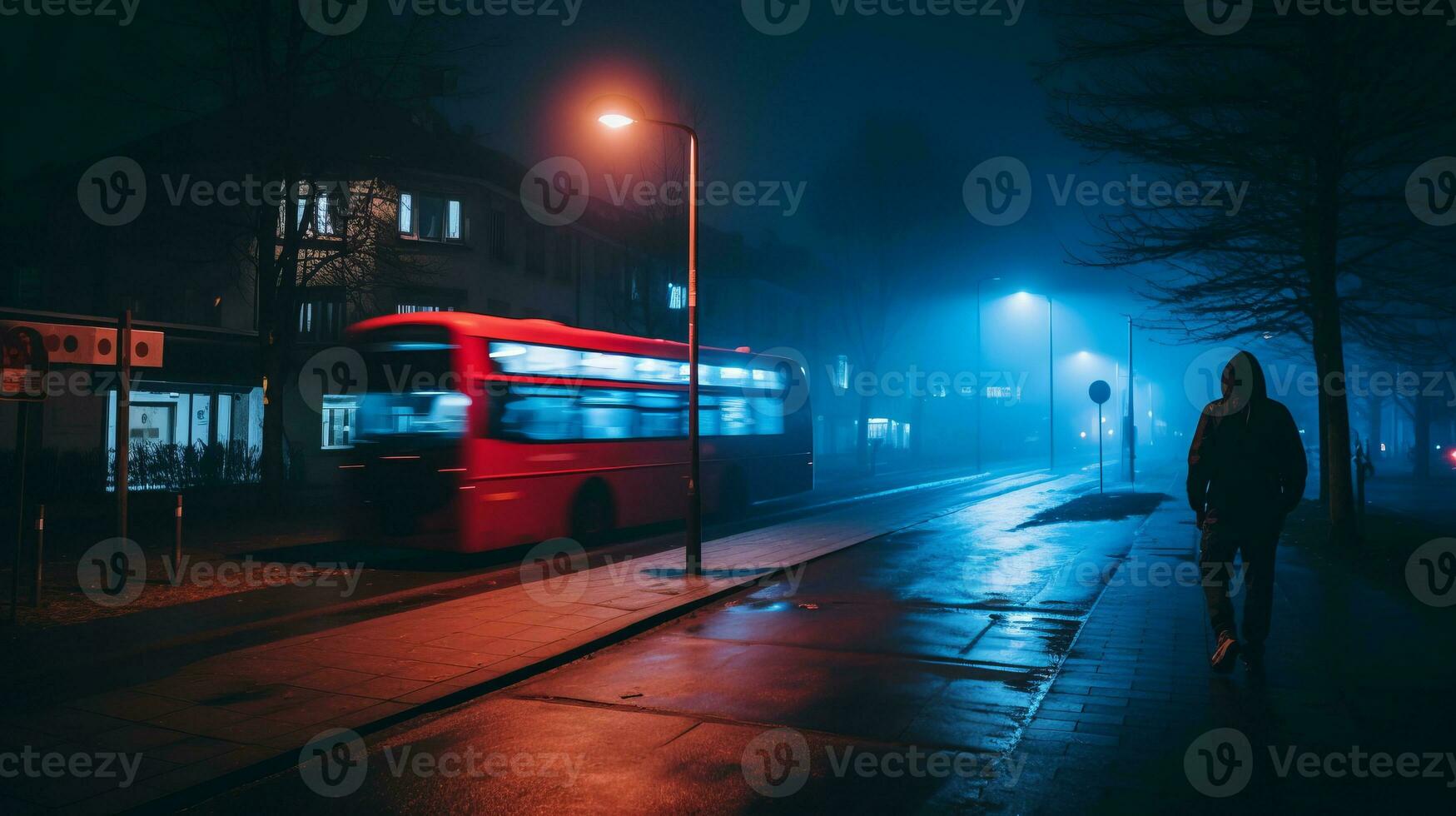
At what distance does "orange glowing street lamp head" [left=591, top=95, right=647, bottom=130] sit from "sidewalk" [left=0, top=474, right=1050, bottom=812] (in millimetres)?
5675

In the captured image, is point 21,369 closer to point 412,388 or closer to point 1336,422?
point 412,388

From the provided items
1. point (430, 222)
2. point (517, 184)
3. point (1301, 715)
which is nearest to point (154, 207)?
point (430, 222)

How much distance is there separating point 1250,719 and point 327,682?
20.5ft

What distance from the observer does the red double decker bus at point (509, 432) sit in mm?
12078

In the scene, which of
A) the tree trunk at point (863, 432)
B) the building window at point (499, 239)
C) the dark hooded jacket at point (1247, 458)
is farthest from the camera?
the tree trunk at point (863, 432)

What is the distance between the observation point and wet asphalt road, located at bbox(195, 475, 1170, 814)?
4.52 m

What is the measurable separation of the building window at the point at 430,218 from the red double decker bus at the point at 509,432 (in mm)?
16681

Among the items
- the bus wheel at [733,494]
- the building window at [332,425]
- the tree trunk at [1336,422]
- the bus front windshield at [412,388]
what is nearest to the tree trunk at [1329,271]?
the tree trunk at [1336,422]

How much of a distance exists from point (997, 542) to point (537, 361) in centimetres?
803

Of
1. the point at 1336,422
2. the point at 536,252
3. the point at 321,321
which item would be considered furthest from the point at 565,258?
the point at 1336,422

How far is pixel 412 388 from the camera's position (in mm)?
12281

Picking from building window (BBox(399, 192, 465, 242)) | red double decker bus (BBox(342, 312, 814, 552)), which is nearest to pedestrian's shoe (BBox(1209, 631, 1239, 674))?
red double decker bus (BBox(342, 312, 814, 552))

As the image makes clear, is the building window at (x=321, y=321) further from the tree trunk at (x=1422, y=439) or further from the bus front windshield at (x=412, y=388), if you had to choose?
the tree trunk at (x=1422, y=439)

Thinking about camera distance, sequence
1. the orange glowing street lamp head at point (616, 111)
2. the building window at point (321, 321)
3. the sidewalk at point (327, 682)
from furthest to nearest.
Answer: 1. the building window at point (321, 321)
2. the orange glowing street lamp head at point (616, 111)
3. the sidewalk at point (327, 682)
